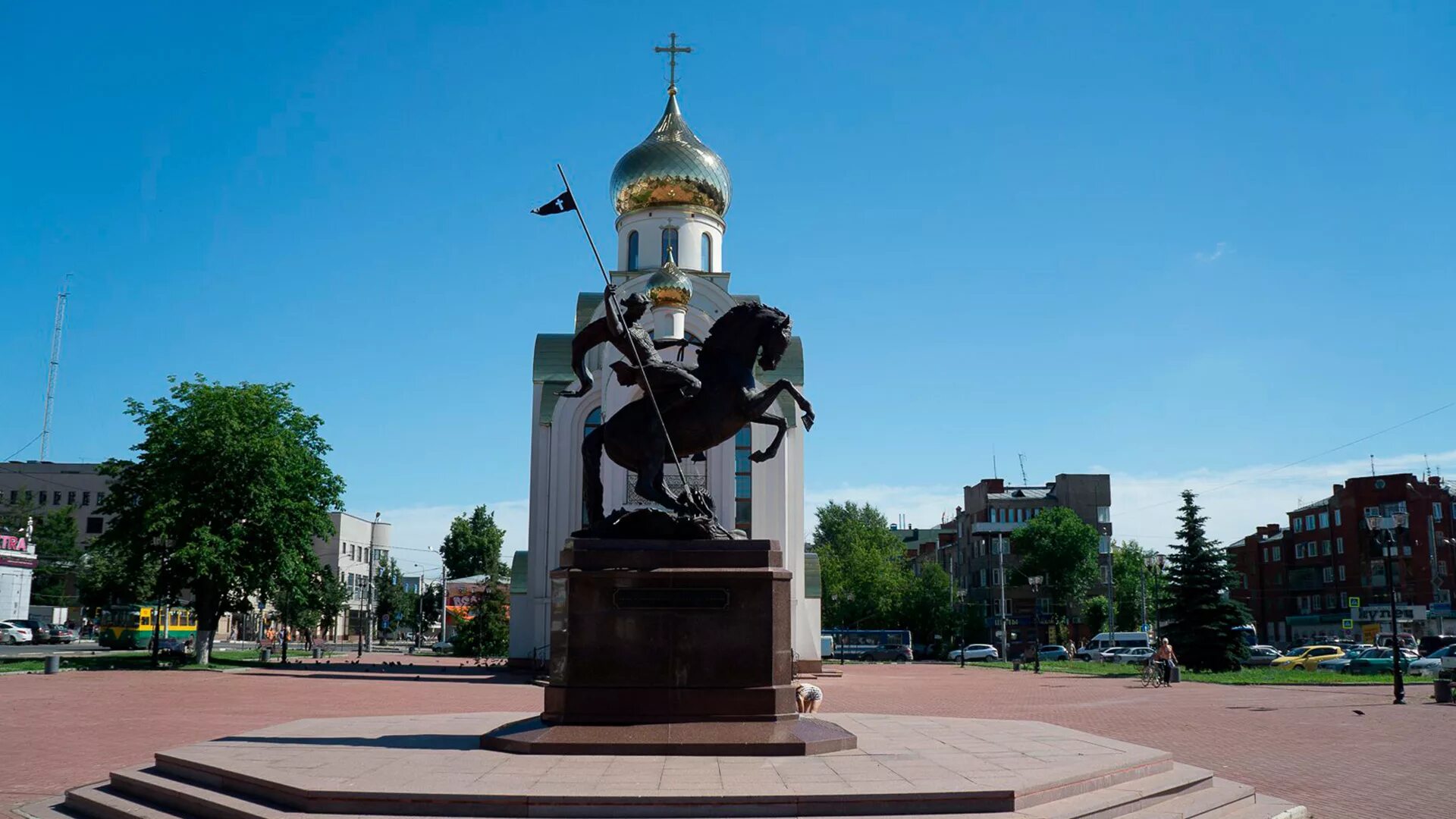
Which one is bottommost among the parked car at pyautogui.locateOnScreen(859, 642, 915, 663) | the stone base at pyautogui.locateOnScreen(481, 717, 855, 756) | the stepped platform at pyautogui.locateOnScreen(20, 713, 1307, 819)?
the parked car at pyautogui.locateOnScreen(859, 642, 915, 663)

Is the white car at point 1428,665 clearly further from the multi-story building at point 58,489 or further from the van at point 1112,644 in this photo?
the multi-story building at point 58,489

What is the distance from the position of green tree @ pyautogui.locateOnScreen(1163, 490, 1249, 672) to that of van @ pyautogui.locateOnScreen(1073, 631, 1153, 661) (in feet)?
60.5

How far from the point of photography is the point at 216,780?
28.7 ft

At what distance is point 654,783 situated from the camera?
779cm

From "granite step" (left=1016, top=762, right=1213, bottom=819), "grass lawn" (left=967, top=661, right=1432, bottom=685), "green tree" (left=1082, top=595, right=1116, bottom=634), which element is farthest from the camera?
"green tree" (left=1082, top=595, right=1116, bottom=634)

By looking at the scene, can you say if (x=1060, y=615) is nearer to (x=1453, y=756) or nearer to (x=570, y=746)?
(x=1453, y=756)

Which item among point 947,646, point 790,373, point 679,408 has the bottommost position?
point 947,646

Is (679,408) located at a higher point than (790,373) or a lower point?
lower

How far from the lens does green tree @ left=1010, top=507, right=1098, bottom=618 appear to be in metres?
67.7

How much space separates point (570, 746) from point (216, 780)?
9.34 feet

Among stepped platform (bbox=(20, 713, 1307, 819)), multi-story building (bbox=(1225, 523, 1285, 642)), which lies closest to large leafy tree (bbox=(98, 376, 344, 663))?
stepped platform (bbox=(20, 713, 1307, 819))

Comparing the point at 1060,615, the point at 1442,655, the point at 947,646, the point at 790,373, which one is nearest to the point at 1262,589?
the point at 1060,615

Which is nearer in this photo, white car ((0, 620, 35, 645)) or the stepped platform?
the stepped platform

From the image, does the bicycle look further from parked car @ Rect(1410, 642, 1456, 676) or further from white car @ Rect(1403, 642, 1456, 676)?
parked car @ Rect(1410, 642, 1456, 676)
